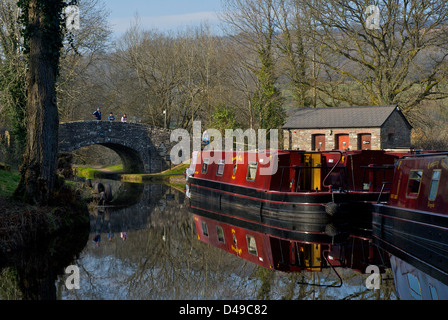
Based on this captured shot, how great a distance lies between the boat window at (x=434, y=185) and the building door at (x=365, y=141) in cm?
1461

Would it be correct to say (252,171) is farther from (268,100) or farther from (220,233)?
(268,100)

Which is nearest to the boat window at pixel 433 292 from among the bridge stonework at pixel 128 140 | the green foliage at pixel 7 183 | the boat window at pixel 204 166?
the green foliage at pixel 7 183

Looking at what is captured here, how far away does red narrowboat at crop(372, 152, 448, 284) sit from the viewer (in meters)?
9.97

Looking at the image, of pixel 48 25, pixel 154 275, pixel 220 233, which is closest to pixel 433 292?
pixel 154 275

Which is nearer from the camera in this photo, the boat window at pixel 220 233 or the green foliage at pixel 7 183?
the green foliage at pixel 7 183

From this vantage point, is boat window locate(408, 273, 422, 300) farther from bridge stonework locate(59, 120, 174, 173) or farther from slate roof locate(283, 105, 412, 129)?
bridge stonework locate(59, 120, 174, 173)

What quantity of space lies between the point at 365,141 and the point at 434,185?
587 inches

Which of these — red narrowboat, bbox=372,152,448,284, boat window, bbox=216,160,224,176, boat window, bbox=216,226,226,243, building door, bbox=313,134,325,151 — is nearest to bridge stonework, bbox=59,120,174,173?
building door, bbox=313,134,325,151

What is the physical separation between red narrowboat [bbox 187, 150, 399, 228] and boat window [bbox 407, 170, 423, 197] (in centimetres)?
118

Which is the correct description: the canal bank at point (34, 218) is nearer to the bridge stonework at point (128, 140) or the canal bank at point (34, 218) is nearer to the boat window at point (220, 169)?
the boat window at point (220, 169)

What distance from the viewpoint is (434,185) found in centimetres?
1094

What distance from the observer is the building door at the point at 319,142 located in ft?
88.9

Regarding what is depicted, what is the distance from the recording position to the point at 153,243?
38.4 ft
